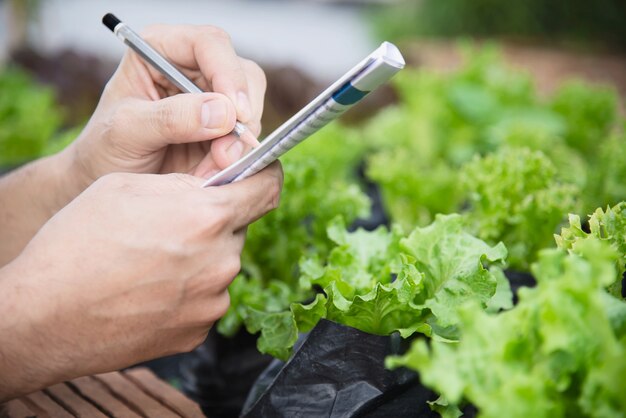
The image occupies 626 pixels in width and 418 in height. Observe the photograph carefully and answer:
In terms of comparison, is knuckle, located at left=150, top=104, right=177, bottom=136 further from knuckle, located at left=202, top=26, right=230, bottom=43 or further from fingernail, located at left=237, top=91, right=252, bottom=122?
knuckle, located at left=202, top=26, right=230, bottom=43

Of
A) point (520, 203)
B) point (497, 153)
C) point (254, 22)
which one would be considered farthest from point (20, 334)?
point (254, 22)

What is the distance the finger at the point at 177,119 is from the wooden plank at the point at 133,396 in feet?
1.94

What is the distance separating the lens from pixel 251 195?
1.25 m

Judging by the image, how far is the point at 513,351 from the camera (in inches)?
36.6

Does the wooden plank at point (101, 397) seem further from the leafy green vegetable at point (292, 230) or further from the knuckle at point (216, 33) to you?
the knuckle at point (216, 33)

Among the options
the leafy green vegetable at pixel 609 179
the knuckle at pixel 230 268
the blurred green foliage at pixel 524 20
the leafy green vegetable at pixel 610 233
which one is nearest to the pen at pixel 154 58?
the knuckle at pixel 230 268

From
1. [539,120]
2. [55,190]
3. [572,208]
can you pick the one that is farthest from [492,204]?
[539,120]

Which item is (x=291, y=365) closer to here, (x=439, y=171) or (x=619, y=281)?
(x=619, y=281)

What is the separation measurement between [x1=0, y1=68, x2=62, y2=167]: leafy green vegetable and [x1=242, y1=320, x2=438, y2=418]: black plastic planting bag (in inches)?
91.7

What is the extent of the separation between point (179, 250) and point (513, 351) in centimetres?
57

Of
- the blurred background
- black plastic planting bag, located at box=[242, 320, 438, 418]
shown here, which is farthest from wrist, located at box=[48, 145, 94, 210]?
the blurred background

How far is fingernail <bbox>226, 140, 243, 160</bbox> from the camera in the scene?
4.40ft

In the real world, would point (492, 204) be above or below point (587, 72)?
above

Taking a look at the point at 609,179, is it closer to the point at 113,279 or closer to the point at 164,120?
the point at 164,120
